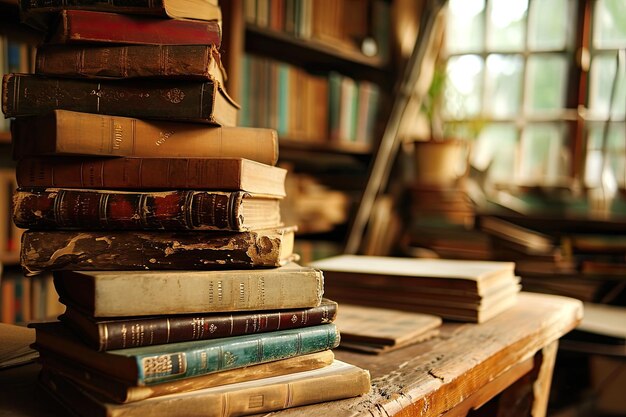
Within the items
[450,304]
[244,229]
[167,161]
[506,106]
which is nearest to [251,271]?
[244,229]

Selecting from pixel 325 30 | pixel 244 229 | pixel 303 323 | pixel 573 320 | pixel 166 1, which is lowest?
pixel 573 320

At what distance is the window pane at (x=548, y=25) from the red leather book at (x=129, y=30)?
2579mm

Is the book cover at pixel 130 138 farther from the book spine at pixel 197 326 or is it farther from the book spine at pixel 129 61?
the book spine at pixel 197 326

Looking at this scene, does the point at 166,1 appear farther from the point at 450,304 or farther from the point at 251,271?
the point at 450,304

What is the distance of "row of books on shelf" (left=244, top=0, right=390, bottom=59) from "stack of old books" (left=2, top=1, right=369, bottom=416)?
68.0 inches

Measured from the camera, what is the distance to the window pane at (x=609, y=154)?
2.79m

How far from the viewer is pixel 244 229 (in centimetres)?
71

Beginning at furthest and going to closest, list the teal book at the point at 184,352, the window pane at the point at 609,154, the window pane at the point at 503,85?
1. the window pane at the point at 503,85
2. the window pane at the point at 609,154
3. the teal book at the point at 184,352

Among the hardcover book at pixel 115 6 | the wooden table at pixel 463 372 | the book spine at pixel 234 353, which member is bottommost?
the wooden table at pixel 463 372

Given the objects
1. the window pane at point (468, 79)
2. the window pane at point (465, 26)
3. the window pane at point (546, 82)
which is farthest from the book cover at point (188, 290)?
the window pane at point (465, 26)

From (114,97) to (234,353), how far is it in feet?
1.06

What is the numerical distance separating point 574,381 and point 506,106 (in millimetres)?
1373

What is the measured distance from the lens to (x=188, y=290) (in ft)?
2.19

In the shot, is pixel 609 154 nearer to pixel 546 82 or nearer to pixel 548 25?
pixel 546 82
